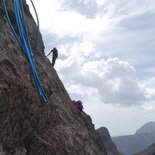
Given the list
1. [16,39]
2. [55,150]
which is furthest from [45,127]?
[16,39]

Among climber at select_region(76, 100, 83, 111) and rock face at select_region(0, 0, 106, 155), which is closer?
rock face at select_region(0, 0, 106, 155)

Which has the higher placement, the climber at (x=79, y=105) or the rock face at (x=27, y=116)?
the climber at (x=79, y=105)

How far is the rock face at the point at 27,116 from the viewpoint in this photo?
38.9 ft

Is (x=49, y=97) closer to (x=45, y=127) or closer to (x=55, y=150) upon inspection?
(x=45, y=127)

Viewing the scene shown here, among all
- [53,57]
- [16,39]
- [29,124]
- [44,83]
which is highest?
[53,57]

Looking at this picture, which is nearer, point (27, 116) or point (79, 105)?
point (27, 116)

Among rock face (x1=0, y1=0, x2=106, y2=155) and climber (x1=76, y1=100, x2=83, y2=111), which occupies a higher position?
climber (x1=76, y1=100, x2=83, y2=111)

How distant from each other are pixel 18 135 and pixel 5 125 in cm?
111

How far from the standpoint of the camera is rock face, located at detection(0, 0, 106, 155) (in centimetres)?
1185

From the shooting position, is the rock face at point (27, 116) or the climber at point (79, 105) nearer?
the rock face at point (27, 116)

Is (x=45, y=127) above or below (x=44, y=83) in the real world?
below

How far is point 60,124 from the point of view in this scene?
15648 mm

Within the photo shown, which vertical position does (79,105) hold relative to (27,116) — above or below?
above

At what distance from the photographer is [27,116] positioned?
1334 centimetres
